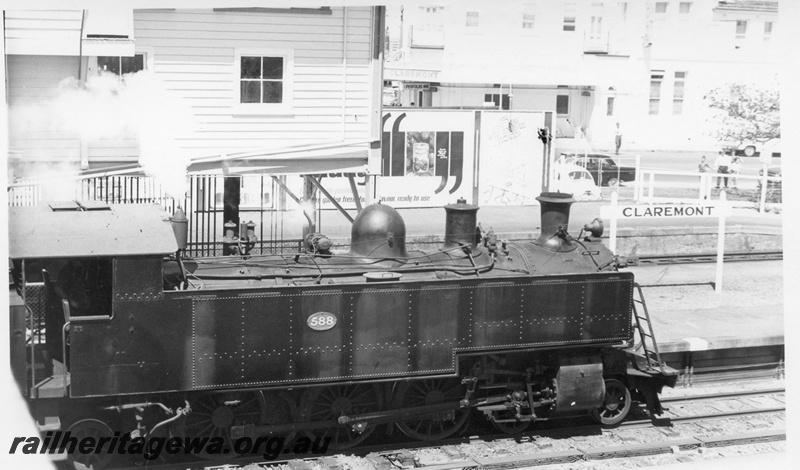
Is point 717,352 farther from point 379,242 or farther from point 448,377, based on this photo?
point 379,242

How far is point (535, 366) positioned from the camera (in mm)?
9641

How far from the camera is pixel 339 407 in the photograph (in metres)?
8.81

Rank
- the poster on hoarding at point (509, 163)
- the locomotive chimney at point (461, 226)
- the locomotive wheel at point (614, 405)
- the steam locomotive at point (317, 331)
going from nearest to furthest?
the steam locomotive at point (317, 331) → the locomotive chimney at point (461, 226) → the locomotive wheel at point (614, 405) → the poster on hoarding at point (509, 163)

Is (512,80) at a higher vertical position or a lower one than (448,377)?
higher

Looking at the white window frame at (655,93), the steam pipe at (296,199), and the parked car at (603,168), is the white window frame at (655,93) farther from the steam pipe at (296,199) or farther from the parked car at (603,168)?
the steam pipe at (296,199)

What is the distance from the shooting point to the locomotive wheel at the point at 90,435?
7917mm

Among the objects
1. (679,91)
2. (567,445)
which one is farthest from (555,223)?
(679,91)

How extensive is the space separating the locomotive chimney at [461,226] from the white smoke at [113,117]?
477 centimetres

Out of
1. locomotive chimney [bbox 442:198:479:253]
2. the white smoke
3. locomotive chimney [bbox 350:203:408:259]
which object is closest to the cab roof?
locomotive chimney [bbox 350:203:408:259]

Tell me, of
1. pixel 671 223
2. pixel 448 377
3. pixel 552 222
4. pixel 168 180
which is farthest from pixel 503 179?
pixel 448 377

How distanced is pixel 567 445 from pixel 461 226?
2571 mm

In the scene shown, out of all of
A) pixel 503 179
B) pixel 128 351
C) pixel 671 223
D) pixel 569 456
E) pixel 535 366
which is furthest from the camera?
pixel 503 179

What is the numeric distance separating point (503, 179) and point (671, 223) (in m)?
4.29

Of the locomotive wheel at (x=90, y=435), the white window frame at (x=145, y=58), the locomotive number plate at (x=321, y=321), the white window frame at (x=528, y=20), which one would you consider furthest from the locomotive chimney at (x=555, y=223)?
the white window frame at (x=528, y=20)
